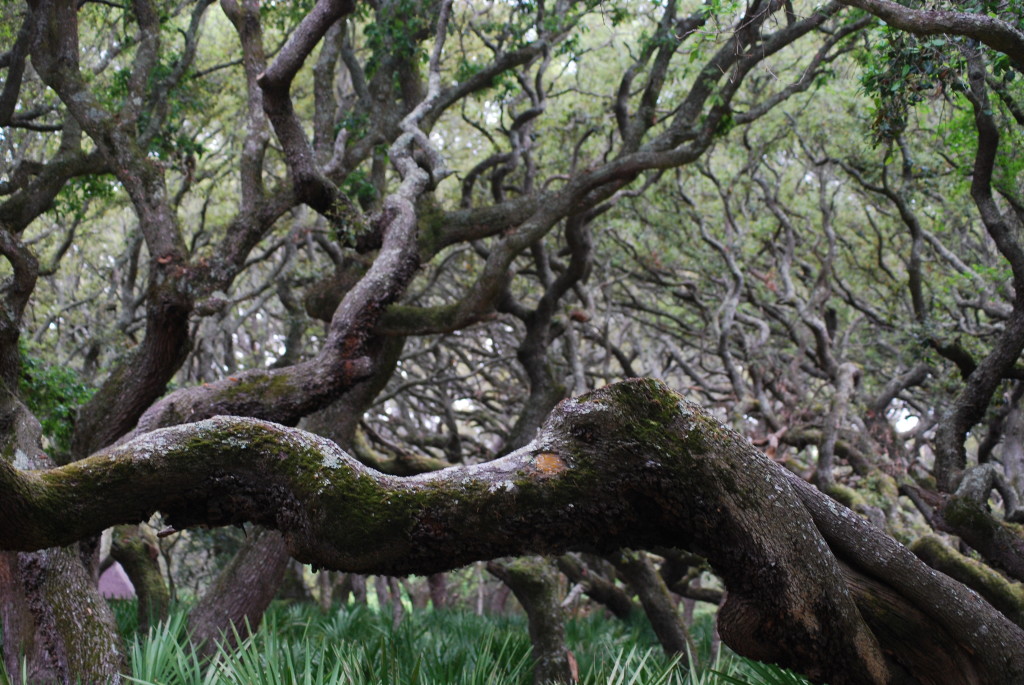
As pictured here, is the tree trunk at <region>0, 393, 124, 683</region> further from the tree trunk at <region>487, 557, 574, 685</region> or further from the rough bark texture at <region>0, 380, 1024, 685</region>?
the tree trunk at <region>487, 557, 574, 685</region>

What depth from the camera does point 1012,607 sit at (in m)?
4.86

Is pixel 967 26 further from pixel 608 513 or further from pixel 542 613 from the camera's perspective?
pixel 542 613

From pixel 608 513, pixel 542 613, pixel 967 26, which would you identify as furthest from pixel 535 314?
pixel 608 513

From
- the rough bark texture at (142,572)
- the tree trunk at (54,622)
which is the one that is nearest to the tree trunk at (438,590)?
the rough bark texture at (142,572)

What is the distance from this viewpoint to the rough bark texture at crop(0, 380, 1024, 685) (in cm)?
298

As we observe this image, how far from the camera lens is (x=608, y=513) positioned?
3.14 m

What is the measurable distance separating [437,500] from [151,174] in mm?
4971

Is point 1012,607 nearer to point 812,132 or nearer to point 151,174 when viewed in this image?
point 151,174

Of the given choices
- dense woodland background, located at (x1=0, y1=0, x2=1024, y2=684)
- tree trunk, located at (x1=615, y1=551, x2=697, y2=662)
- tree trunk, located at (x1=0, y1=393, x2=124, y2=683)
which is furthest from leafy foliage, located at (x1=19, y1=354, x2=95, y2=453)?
tree trunk, located at (x1=615, y1=551, x2=697, y2=662)

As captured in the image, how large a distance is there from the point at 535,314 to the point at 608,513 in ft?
23.1

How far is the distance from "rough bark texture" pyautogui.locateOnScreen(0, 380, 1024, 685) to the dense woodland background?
0.01 metres

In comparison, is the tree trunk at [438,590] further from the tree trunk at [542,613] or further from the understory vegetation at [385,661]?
the tree trunk at [542,613]

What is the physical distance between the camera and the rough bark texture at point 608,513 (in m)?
2.98

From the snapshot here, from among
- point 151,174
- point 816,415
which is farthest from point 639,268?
point 151,174
